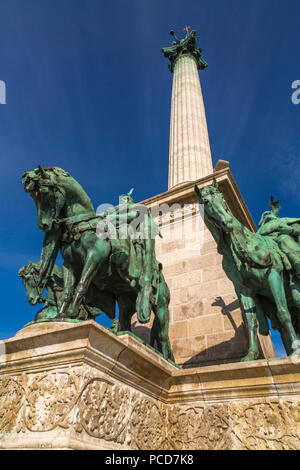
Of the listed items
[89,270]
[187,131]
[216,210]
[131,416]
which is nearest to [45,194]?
[89,270]

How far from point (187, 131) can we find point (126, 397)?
13494mm

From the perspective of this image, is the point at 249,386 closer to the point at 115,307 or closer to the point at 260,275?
the point at 260,275

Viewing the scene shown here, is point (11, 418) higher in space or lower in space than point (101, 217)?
lower

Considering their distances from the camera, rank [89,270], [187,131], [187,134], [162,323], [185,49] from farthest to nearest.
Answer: [185,49] < [187,131] < [187,134] < [162,323] < [89,270]

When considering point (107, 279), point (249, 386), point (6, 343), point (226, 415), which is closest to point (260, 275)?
point (249, 386)

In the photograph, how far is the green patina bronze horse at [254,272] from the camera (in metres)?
5.28

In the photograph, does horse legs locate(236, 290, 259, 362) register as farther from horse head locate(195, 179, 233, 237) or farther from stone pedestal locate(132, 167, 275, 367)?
stone pedestal locate(132, 167, 275, 367)

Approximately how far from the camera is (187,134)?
50.6 feet

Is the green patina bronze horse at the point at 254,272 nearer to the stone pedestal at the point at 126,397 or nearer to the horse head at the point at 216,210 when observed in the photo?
the horse head at the point at 216,210

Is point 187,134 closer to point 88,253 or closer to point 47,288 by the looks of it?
point 47,288

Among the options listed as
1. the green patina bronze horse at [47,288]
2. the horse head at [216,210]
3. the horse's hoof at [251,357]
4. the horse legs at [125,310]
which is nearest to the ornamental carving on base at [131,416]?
the horse's hoof at [251,357]

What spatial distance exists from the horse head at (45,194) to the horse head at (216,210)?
2.33 m

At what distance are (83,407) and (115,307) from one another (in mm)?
2911

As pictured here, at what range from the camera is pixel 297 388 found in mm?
4148
